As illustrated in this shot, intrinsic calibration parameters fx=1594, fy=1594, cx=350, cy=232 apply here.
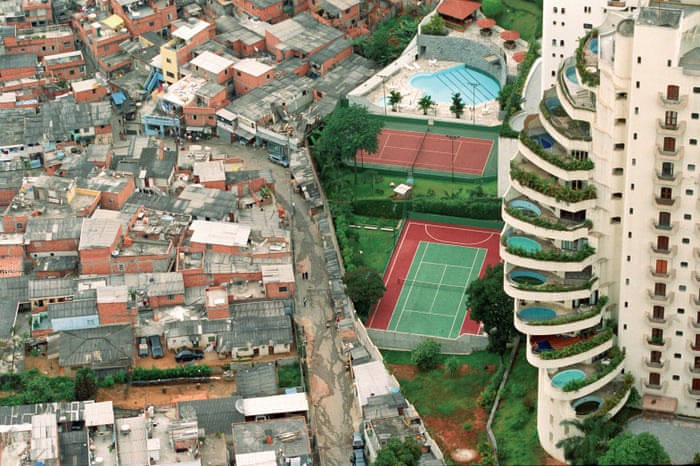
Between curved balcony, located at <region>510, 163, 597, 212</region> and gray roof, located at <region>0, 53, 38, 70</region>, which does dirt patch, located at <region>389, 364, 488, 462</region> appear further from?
gray roof, located at <region>0, 53, 38, 70</region>

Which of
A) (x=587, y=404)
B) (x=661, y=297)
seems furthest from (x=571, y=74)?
(x=587, y=404)

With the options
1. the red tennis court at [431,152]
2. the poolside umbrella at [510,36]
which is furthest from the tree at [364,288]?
the poolside umbrella at [510,36]

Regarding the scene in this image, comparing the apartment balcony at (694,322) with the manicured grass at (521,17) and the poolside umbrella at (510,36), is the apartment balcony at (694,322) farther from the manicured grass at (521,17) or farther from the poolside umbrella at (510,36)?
the manicured grass at (521,17)

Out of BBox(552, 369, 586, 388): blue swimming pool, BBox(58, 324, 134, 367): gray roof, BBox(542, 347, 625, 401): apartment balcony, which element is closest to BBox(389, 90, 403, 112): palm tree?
BBox(58, 324, 134, 367): gray roof

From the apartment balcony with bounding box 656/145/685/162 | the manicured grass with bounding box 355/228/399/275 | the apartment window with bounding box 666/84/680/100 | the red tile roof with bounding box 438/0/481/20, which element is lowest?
the manicured grass with bounding box 355/228/399/275

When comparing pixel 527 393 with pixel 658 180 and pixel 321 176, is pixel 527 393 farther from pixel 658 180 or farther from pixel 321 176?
pixel 321 176
